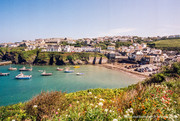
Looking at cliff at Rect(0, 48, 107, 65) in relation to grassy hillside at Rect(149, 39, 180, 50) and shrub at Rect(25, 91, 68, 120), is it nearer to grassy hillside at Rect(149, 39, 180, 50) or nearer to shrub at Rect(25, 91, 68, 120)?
grassy hillside at Rect(149, 39, 180, 50)

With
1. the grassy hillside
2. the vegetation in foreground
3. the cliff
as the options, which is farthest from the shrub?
the grassy hillside

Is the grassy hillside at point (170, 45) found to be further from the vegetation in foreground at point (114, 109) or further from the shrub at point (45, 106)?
the shrub at point (45, 106)

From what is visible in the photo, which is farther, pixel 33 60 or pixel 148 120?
pixel 33 60

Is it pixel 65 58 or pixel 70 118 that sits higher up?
pixel 70 118

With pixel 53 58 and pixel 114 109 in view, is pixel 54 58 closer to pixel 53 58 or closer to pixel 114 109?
pixel 53 58

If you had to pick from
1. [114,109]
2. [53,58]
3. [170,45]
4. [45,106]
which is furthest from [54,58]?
[170,45]

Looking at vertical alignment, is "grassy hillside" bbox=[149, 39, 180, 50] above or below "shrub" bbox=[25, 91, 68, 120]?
above

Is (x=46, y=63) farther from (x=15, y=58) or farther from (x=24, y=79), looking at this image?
(x=24, y=79)

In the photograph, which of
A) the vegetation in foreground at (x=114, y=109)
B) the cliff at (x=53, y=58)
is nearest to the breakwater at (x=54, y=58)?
the cliff at (x=53, y=58)

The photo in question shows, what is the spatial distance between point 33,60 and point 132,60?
156 ft

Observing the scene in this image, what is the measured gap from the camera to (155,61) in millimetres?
48562

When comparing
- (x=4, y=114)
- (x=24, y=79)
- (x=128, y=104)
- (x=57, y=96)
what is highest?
(x=128, y=104)

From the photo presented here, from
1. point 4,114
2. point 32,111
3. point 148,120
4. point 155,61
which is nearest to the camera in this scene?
point 148,120

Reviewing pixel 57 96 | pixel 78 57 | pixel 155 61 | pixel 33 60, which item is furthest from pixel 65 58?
pixel 57 96
